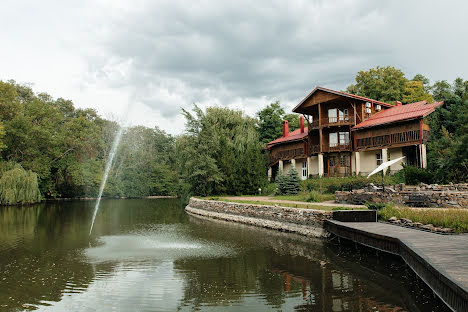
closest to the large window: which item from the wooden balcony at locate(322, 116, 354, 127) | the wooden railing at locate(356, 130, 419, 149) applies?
the wooden balcony at locate(322, 116, 354, 127)

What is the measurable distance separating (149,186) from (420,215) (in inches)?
2205

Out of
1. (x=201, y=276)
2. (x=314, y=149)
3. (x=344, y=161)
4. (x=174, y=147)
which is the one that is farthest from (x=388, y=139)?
(x=201, y=276)

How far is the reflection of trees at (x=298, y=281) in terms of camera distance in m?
8.53

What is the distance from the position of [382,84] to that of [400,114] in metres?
15.4

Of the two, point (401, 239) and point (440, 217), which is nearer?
point (401, 239)

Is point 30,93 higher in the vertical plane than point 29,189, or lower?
higher

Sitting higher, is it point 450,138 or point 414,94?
point 414,94

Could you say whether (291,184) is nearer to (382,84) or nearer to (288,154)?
(288,154)

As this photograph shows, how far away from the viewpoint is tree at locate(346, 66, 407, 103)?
46594 millimetres

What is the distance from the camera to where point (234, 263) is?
12.8m

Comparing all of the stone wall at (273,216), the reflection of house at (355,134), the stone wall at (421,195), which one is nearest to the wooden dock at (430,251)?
the stone wall at (273,216)

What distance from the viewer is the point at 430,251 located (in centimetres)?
956

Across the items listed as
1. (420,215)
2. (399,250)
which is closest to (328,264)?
(399,250)

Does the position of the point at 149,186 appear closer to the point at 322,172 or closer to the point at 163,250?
the point at 322,172
